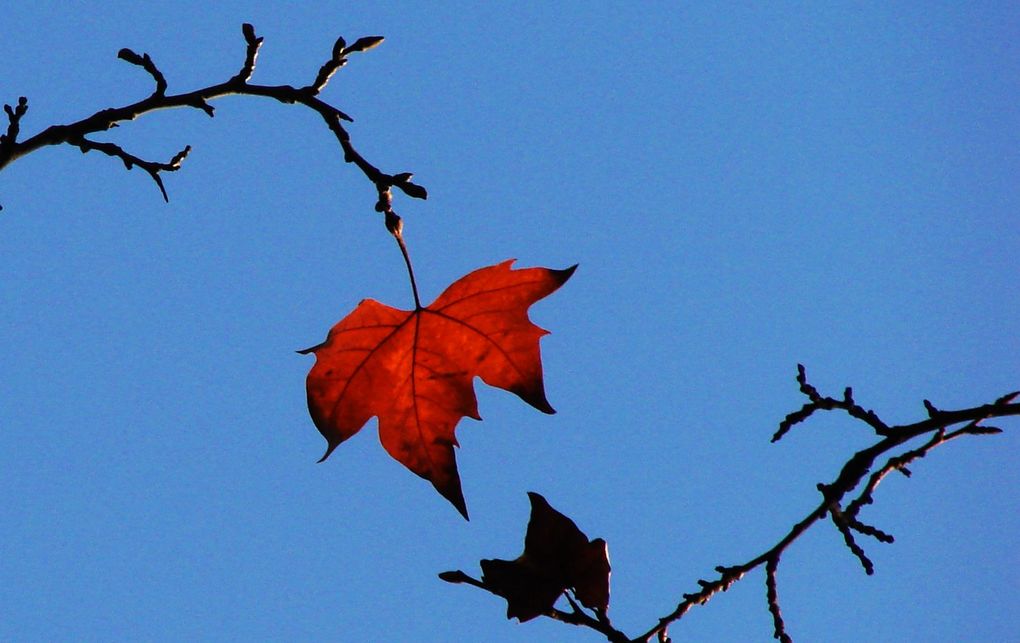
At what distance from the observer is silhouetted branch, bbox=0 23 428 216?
1877mm

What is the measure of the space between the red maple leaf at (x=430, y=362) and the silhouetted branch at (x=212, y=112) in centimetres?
38

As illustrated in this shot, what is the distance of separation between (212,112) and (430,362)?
0.78m

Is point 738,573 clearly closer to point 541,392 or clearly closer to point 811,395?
point 811,395

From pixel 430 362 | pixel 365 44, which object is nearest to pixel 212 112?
pixel 365 44

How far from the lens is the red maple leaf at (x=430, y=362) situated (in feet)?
7.61

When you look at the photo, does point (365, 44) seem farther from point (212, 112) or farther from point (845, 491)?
point (845, 491)

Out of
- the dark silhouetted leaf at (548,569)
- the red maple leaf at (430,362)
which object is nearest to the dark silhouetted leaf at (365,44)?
the red maple leaf at (430,362)

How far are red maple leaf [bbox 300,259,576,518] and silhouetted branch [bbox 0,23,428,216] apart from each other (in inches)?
14.9

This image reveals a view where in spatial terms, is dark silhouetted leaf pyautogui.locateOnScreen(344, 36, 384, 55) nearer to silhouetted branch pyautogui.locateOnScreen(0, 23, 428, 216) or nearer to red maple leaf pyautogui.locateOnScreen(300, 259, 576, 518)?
silhouetted branch pyautogui.locateOnScreen(0, 23, 428, 216)

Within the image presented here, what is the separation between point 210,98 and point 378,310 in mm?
679

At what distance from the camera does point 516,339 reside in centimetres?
238

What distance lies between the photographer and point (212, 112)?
1.94 m

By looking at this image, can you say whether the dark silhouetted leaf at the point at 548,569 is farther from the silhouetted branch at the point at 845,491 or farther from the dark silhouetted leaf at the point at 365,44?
the dark silhouetted leaf at the point at 365,44

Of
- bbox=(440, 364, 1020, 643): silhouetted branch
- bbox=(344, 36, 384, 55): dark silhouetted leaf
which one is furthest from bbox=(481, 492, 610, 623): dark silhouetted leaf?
bbox=(344, 36, 384, 55): dark silhouetted leaf
